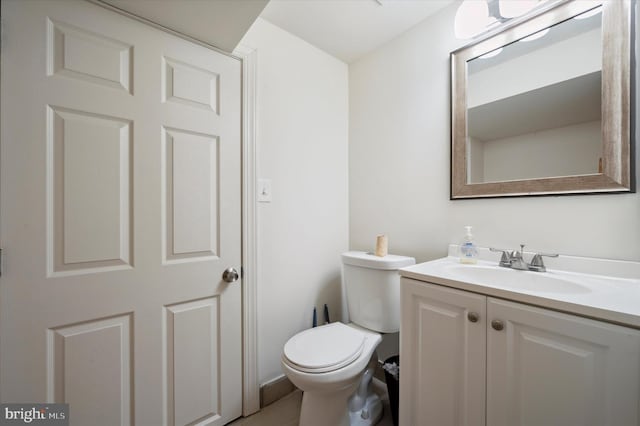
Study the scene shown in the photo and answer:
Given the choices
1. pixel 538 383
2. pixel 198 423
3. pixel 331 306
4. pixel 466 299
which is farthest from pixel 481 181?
pixel 198 423

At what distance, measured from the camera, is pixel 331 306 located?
1.81 m

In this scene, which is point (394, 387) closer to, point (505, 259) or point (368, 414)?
point (368, 414)

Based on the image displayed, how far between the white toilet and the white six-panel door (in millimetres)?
426

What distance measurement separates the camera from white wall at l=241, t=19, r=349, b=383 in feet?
4.84

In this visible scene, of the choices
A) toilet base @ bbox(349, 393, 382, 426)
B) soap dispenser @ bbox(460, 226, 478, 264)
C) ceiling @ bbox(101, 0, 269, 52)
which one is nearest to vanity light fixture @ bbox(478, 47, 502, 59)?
soap dispenser @ bbox(460, 226, 478, 264)

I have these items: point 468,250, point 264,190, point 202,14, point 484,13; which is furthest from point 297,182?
point 484,13

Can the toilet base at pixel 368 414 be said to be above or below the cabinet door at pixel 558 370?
below

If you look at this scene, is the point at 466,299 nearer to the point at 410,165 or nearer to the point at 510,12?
the point at 410,165

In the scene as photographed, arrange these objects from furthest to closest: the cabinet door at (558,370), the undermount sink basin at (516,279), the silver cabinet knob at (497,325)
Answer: the undermount sink basin at (516,279) < the silver cabinet knob at (497,325) < the cabinet door at (558,370)

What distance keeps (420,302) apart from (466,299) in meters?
0.18

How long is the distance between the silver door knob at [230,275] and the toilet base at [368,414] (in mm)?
917

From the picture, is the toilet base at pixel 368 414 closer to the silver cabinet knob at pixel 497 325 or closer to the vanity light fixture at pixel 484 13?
the silver cabinet knob at pixel 497 325

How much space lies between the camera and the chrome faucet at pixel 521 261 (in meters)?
1.07

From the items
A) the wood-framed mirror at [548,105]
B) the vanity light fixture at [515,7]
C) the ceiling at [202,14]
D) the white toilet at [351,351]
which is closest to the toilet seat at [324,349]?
the white toilet at [351,351]
